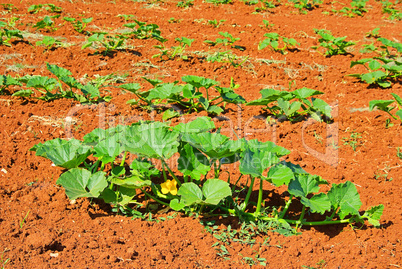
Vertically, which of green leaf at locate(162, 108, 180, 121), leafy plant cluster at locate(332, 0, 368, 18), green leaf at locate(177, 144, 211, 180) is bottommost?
green leaf at locate(162, 108, 180, 121)

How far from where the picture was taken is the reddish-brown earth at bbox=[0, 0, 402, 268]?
6.63 feet

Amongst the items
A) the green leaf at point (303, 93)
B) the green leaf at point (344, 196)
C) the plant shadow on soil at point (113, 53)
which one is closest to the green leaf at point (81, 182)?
the green leaf at point (344, 196)

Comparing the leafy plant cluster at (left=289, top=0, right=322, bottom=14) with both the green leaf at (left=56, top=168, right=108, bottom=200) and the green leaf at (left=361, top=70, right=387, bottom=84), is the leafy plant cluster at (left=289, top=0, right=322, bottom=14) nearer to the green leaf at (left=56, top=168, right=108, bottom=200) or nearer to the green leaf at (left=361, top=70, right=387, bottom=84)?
the green leaf at (left=361, top=70, right=387, bottom=84)

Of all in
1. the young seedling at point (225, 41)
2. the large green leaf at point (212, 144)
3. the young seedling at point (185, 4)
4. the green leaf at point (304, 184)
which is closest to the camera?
the large green leaf at point (212, 144)

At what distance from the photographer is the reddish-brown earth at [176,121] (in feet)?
6.63

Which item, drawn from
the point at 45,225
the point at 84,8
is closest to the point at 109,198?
the point at 45,225

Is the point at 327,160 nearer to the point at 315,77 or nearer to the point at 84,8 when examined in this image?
the point at 315,77

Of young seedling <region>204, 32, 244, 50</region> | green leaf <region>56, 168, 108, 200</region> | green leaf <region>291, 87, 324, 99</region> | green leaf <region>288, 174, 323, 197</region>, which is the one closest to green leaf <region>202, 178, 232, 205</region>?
green leaf <region>288, 174, 323, 197</region>

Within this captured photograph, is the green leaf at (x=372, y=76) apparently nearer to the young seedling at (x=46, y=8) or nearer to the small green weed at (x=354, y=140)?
the small green weed at (x=354, y=140)

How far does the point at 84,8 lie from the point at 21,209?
6.79 metres

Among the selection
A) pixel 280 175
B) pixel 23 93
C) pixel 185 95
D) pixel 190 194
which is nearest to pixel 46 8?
pixel 23 93

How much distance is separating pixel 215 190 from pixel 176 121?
178 centimetres

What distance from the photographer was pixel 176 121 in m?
3.83

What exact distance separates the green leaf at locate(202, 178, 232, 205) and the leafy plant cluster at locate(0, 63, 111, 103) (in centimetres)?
221
